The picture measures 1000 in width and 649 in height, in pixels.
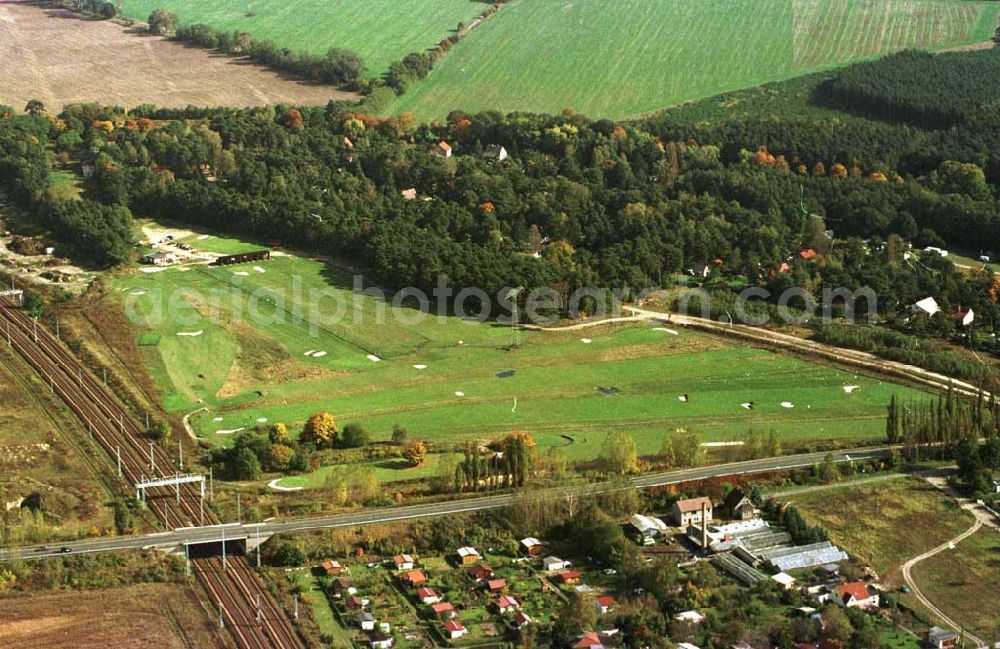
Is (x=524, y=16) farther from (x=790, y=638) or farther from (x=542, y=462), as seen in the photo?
(x=790, y=638)

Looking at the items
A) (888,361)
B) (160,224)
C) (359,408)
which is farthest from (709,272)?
(160,224)

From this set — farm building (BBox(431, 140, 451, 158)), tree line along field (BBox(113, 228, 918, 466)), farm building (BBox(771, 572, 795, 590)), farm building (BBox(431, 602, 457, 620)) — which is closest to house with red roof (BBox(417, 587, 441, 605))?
farm building (BBox(431, 602, 457, 620))

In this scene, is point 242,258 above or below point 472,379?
above

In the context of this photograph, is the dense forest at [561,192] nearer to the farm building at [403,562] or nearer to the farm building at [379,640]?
the farm building at [403,562]

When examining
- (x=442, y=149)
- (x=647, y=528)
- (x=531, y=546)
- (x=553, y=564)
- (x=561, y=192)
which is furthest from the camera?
(x=442, y=149)

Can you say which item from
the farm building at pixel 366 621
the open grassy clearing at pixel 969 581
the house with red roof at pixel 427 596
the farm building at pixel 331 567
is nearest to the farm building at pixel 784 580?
the open grassy clearing at pixel 969 581

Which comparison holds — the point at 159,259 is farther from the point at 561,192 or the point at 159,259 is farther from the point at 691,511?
the point at 691,511

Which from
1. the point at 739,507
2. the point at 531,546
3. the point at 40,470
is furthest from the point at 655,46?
the point at 531,546
